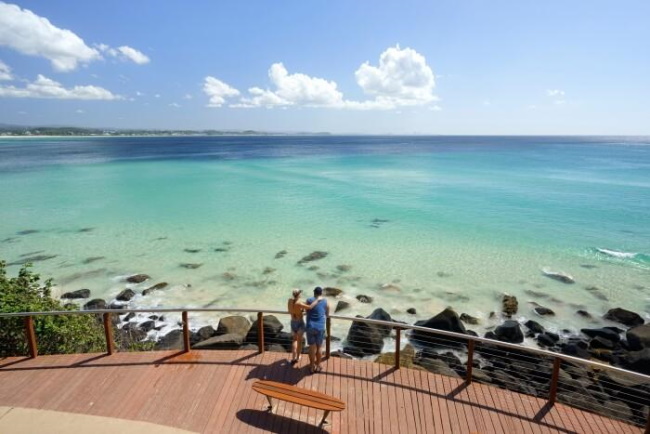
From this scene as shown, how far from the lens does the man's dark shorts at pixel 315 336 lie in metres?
7.81

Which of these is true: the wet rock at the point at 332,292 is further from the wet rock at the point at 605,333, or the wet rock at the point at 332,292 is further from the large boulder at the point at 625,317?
the large boulder at the point at 625,317

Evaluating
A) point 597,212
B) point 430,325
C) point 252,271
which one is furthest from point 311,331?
point 597,212

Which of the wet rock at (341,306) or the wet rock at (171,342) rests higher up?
the wet rock at (171,342)

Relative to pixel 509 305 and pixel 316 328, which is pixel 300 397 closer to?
pixel 316 328

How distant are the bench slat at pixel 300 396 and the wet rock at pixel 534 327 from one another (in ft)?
37.7

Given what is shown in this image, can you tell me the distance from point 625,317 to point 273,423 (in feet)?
51.5

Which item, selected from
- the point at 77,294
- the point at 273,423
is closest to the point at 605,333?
the point at 273,423

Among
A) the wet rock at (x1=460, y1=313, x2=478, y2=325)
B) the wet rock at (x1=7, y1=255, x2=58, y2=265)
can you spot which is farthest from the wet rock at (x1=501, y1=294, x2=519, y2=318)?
the wet rock at (x1=7, y1=255, x2=58, y2=265)

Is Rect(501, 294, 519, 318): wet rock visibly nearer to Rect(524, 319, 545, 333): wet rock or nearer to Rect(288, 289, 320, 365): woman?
Rect(524, 319, 545, 333): wet rock

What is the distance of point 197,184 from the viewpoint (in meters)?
52.2

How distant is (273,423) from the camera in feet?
21.2

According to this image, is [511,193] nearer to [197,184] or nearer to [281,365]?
[197,184]

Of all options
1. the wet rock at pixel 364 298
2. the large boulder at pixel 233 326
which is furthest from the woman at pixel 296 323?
the wet rock at pixel 364 298

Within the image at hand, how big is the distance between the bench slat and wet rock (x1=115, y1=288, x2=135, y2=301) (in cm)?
1292
